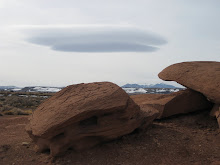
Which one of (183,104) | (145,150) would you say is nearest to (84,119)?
(145,150)

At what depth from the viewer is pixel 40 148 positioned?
778 centimetres

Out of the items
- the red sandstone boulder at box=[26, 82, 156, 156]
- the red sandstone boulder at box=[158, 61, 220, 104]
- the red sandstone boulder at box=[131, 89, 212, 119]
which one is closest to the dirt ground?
the red sandstone boulder at box=[26, 82, 156, 156]

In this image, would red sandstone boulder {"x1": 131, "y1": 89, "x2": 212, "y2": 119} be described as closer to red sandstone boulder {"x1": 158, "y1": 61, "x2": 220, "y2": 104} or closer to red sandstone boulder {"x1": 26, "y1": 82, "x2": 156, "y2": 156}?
red sandstone boulder {"x1": 158, "y1": 61, "x2": 220, "y2": 104}

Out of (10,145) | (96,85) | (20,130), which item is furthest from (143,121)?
(20,130)

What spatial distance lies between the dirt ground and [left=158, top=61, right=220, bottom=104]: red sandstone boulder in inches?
61.1

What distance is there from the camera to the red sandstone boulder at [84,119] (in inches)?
268

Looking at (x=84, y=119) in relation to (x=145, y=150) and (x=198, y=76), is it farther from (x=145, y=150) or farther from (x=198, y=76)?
(x=198, y=76)

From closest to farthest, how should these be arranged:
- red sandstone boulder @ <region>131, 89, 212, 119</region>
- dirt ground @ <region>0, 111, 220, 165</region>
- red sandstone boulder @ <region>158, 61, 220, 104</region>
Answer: dirt ground @ <region>0, 111, 220, 165</region>
red sandstone boulder @ <region>158, 61, 220, 104</region>
red sandstone boulder @ <region>131, 89, 212, 119</region>

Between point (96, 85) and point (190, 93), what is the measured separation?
5160 millimetres

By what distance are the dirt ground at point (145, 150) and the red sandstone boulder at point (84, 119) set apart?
1.05 ft

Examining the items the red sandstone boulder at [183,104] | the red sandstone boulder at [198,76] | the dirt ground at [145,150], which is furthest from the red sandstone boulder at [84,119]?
the red sandstone boulder at [183,104]

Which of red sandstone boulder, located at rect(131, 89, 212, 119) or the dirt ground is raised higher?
red sandstone boulder, located at rect(131, 89, 212, 119)

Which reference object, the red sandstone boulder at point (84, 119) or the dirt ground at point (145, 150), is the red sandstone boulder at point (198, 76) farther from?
the red sandstone boulder at point (84, 119)

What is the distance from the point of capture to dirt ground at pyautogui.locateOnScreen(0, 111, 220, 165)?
6945mm
